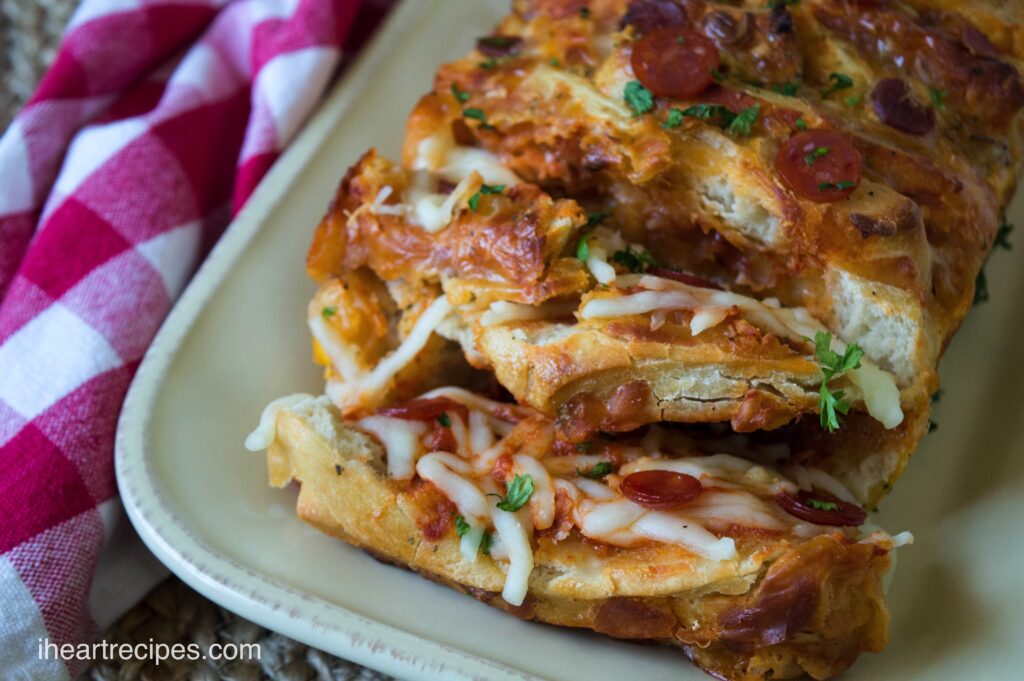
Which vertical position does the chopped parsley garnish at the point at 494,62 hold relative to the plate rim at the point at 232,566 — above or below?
above

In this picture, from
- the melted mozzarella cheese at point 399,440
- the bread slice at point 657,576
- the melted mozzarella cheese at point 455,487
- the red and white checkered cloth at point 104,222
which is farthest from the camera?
the red and white checkered cloth at point 104,222

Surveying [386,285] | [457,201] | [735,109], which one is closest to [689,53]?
[735,109]

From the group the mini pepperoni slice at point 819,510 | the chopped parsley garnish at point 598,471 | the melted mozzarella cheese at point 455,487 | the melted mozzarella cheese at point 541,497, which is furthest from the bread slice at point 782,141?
the melted mozzarella cheese at point 455,487

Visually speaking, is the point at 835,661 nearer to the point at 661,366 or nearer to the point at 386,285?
the point at 661,366

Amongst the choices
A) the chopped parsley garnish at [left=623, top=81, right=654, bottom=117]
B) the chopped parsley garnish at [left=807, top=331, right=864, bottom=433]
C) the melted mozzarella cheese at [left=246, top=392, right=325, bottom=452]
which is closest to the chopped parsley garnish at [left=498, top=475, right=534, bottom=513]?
the melted mozzarella cheese at [left=246, top=392, right=325, bottom=452]

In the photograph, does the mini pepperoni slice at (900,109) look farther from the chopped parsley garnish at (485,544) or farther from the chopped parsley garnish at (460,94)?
the chopped parsley garnish at (485,544)

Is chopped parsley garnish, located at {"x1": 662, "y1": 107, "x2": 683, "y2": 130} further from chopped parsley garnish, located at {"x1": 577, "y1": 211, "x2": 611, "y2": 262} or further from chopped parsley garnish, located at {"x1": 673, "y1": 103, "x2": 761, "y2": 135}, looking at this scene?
chopped parsley garnish, located at {"x1": 577, "y1": 211, "x2": 611, "y2": 262}
